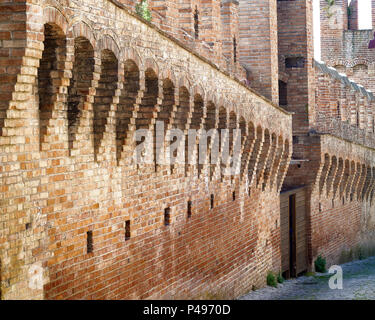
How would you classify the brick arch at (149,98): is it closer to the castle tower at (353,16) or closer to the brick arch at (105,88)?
the brick arch at (105,88)

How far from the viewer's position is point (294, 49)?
20.5 metres

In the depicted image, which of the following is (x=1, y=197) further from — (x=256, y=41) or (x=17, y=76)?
(x=256, y=41)

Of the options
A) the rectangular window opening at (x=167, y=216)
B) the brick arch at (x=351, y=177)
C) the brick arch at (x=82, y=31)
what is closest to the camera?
the brick arch at (x=82, y=31)

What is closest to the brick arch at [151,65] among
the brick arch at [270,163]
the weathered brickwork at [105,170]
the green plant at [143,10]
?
the weathered brickwork at [105,170]

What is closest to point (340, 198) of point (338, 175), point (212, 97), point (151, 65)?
point (338, 175)

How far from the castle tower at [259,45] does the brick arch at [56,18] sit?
1022 centimetres

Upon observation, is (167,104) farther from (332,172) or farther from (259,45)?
(332,172)

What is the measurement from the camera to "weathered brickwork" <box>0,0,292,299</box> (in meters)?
7.28

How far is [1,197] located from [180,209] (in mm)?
5018

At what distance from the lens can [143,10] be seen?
10.7 metres

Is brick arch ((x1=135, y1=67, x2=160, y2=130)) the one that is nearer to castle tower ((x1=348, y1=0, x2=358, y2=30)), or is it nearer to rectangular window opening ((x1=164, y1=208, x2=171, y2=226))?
rectangular window opening ((x1=164, y1=208, x2=171, y2=226))

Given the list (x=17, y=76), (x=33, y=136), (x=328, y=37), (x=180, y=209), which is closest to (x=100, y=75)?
(x=33, y=136)

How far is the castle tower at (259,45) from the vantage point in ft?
56.4

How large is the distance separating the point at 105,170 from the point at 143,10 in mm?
2707
